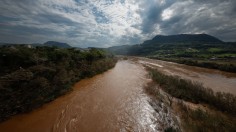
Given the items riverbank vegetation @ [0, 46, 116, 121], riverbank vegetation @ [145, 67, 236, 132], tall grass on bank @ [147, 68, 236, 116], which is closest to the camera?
riverbank vegetation @ [145, 67, 236, 132]

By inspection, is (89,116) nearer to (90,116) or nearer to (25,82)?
(90,116)

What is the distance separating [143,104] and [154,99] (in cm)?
125

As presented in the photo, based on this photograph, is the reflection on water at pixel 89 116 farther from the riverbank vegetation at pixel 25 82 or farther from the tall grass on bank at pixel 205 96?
the tall grass on bank at pixel 205 96

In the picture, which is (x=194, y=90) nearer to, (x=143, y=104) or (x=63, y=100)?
(x=143, y=104)

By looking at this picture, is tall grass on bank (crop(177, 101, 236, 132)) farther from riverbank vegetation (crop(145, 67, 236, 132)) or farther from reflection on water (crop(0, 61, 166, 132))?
reflection on water (crop(0, 61, 166, 132))

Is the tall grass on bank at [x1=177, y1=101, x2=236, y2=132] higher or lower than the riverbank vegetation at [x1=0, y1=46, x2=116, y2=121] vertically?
lower

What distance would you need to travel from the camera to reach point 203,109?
30.2ft

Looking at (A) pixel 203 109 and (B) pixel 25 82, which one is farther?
(A) pixel 203 109

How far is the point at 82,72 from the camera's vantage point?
18.2m

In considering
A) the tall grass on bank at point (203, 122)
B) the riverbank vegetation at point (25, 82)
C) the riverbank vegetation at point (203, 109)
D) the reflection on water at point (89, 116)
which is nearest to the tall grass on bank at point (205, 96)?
the riverbank vegetation at point (203, 109)

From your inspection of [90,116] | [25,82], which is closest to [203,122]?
[90,116]

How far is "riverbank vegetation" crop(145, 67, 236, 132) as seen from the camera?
6.72 meters

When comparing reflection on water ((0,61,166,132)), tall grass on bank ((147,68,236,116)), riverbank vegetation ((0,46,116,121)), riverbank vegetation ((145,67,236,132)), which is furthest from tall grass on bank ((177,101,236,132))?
riverbank vegetation ((0,46,116,121))

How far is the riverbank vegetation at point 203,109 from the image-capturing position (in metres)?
6.72
